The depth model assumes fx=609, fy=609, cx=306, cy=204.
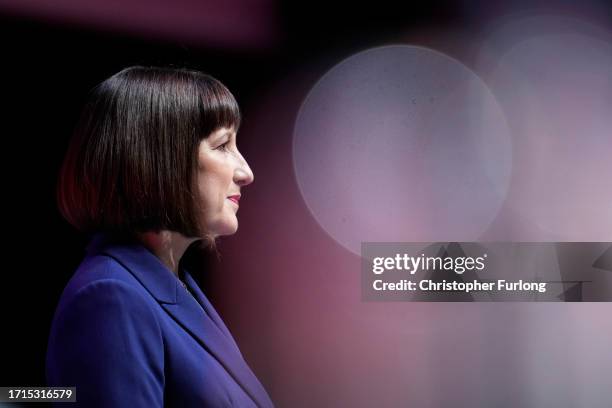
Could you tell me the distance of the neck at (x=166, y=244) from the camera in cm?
121

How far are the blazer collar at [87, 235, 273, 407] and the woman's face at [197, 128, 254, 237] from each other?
0.46 ft

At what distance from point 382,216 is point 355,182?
14 centimetres

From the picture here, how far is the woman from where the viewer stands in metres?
1.00

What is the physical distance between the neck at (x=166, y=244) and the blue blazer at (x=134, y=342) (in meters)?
0.05

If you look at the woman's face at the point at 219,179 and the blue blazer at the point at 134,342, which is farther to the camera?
the woman's face at the point at 219,179

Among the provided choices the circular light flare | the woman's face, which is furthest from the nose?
the circular light flare

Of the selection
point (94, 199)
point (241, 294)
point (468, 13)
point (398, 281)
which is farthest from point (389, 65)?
point (94, 199)

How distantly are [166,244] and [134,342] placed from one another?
27 cm

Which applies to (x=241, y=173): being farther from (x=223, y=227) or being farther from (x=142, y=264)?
(x=142, y=264)

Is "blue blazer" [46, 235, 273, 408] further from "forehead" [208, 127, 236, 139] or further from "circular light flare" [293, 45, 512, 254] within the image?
"circular light flare" [293, 45, 512, 254]

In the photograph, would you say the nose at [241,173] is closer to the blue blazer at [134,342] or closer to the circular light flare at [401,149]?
the blue blazer at [134,342]

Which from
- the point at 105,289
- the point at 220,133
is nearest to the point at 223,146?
the point at 220,133

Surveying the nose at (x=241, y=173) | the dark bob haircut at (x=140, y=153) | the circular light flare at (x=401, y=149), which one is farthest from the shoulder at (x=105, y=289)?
the circular light flare at (x=401, y=149)

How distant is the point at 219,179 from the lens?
1.26 meters
